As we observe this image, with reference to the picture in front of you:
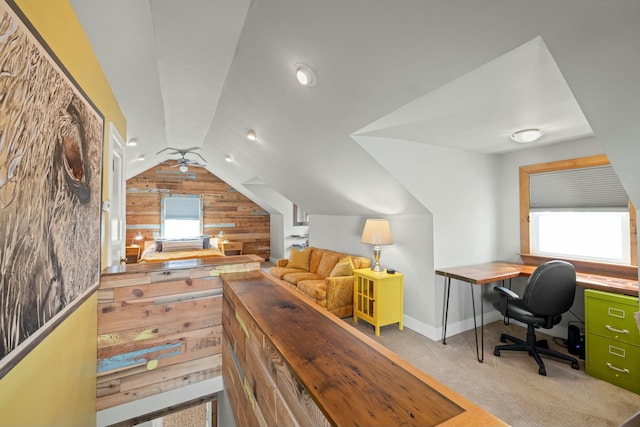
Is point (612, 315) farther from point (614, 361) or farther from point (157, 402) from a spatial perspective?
point (157, 402)

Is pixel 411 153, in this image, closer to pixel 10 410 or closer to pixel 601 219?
pixel 601 219

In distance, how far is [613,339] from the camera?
216 cm

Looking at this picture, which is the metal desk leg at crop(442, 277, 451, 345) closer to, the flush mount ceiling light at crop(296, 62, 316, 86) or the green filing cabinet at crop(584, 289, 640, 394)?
the green filing cabinet at crop(584, 289, 640, 394)

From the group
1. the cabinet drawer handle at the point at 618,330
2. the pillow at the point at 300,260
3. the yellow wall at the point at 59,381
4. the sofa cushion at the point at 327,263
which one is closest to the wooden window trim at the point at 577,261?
the cabinet drawer handle at the point at 618,330

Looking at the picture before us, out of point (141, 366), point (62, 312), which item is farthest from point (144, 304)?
point (62, 312)

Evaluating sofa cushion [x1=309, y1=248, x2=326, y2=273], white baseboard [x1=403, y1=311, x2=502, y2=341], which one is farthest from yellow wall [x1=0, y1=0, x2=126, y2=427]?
sofa cushion [x1=309, y1=248, x2=326, y2=273]

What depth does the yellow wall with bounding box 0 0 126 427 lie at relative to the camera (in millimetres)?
928

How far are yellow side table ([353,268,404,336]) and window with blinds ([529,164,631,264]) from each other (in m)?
1.68

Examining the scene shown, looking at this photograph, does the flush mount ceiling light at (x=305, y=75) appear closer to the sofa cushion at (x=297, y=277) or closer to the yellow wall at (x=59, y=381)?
the yellow wall at (x=59, y=381)

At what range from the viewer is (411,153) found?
→ 8.92ft

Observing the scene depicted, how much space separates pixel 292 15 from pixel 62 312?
1.90 m

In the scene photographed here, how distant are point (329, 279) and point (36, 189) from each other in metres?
3.01

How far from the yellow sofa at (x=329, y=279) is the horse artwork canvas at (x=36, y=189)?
2.60 metres

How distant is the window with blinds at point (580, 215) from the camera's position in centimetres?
260
